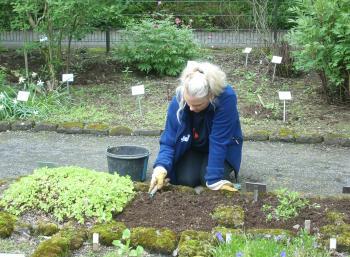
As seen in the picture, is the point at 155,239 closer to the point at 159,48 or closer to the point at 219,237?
the point at 219,237

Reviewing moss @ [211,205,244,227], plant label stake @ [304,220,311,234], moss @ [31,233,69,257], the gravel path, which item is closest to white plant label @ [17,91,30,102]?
the gravel path

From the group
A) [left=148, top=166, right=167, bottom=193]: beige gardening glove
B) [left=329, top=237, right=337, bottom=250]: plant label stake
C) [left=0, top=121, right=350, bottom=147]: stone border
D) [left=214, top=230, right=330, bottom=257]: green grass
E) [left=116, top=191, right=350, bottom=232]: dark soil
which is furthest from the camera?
[left=0, top=121, right=350, bottom=147]: stone border

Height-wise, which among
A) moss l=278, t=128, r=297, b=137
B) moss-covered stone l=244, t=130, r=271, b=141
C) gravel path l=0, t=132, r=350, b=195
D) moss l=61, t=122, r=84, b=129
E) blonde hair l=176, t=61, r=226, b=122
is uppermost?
blonde hair l=176, t=61, r=226, b=122

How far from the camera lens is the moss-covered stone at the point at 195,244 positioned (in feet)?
11.6

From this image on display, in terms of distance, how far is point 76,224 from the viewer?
13.1ft

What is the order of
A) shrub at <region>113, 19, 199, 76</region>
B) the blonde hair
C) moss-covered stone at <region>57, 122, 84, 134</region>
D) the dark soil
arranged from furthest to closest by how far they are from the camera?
shrub at <region>113, 19, 199, 76</region>
moss-covered stone at <region>57, 122, 84, 134</region>
the blonde hair
the dark soil

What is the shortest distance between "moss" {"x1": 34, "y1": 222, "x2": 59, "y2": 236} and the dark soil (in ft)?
1.33

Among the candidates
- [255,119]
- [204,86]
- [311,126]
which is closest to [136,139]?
[255,119]

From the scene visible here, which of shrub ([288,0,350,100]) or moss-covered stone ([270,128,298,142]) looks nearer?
moss-covered stone ([270,128,298,142])

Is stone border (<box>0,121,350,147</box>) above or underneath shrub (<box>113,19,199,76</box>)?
underneath

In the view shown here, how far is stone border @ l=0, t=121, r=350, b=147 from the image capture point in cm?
716

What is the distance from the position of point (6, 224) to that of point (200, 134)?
188cm

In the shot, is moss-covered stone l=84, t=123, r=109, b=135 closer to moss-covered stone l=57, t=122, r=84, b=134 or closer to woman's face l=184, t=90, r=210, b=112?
moss-covered stone l=57, t=122, r=84, b=134

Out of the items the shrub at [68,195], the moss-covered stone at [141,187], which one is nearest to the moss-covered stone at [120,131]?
the moss-covered stone at [141,187]
